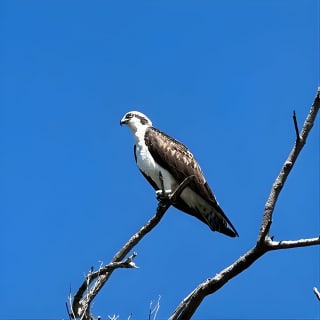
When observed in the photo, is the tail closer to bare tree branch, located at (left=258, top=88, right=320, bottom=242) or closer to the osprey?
the osprey

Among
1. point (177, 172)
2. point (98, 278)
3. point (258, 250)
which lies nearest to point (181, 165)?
point (177, 172)

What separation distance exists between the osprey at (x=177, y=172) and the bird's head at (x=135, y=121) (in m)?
0.27

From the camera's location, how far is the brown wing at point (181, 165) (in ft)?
32.1

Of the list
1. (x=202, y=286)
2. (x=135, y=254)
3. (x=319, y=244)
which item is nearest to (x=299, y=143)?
(x=319, y=244)

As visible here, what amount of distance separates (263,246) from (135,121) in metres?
5.75

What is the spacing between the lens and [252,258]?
5.81 metres

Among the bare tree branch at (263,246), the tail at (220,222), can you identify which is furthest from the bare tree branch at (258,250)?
the tail at (220,222)

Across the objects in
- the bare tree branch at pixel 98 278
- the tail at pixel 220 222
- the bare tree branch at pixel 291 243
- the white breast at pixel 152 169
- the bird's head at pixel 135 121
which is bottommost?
the bare tree branch at pixel 291 243

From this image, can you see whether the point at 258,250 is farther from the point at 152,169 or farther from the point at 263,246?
the point at 152,169

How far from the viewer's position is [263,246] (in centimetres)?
575

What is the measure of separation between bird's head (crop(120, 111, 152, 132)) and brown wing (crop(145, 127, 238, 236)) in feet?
1.15

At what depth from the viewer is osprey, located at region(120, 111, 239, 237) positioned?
985 cm

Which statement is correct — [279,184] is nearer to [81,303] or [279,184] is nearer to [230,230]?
[81,303]

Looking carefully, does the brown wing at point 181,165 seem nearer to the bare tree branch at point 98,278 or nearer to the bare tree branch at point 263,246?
the bare tree branch at point 98,278
